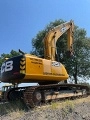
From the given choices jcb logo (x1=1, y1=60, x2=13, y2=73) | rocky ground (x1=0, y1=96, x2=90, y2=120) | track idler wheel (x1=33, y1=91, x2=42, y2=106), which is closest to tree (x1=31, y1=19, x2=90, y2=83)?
jcb logo (x1=1, y1=60, x2=13, y2=73)

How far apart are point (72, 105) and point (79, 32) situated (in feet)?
78.8

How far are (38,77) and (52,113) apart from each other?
246 centimetres

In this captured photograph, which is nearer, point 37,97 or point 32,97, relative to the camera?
point 32,97

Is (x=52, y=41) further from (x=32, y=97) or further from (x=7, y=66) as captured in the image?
(x=32, y=97)

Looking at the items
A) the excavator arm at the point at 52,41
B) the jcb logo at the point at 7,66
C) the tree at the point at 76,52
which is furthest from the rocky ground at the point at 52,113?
the tree at the point at 76,52

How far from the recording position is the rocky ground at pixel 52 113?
33.0 ft

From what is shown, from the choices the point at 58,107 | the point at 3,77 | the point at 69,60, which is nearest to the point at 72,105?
the point at 58,107

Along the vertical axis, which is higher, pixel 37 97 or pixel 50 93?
pixel 50 93

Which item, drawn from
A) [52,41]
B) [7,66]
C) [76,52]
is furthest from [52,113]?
[76,52]

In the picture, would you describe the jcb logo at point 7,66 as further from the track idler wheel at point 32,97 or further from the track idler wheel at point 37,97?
the track idler wheel at point 37,97

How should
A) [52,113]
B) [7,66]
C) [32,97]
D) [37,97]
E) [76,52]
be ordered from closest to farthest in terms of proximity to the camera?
[52,113], [32,97], [37,97], [7,66], [76,52]

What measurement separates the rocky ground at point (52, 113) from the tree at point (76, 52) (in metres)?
20.8

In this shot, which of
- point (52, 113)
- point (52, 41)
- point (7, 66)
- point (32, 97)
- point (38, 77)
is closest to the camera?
point (52, 113)

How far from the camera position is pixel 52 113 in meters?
10.4
